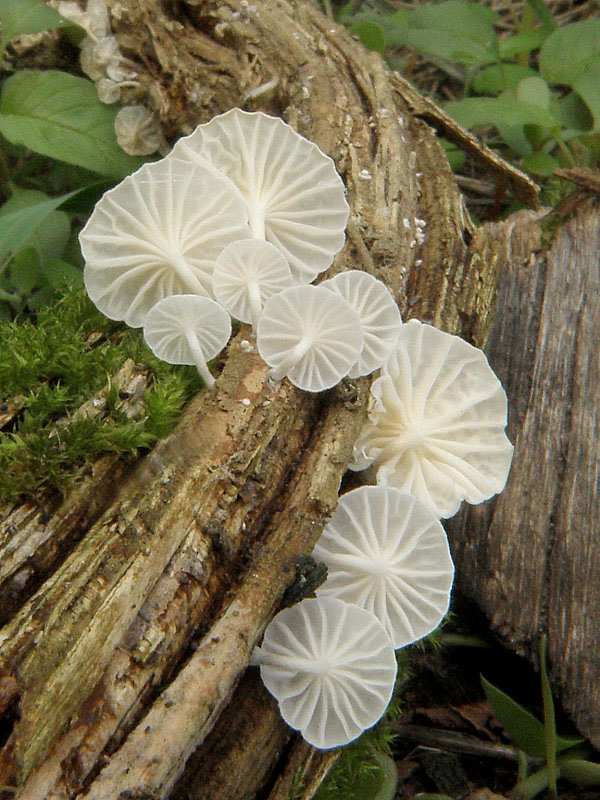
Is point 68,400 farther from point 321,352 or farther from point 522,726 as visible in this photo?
point 522,726

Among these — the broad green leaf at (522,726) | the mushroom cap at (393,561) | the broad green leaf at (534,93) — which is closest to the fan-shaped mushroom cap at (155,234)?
the mushroom cap at (393,561)

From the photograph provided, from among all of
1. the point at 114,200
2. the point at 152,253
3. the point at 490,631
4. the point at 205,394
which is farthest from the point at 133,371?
the point at 490,631

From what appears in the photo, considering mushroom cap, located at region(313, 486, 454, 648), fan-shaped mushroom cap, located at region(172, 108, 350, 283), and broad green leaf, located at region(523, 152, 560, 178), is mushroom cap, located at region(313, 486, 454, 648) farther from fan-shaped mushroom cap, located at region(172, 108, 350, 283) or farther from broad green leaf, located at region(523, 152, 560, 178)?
broad green leaf, located at region(523, 152, 560, 178)

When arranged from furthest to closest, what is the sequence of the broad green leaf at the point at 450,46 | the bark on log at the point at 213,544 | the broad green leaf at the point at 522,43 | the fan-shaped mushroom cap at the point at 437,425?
the broad green leaf at the point at 522,43
the broad green leaf at the point at 450,46
the fan-shaped mushroom cap at the point at 437,425
the bark on log at the point at 213,544

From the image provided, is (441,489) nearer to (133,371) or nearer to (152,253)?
(133,371)

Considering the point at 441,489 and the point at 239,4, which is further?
the point at 239,4

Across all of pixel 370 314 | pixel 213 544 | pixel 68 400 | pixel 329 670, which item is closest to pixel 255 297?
pixel 370 314

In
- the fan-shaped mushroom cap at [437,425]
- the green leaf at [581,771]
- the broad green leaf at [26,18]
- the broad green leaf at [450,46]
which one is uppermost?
the broad green leaf at [26,18]

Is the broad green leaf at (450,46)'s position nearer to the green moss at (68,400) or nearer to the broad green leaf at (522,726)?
the green moss at (68,400)
